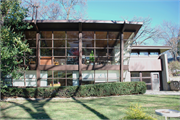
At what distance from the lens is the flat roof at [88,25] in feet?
38.5

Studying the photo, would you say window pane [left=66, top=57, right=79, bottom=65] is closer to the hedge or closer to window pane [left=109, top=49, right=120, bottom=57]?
the hedge

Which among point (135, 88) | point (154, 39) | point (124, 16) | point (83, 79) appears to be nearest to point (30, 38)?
point (83, 79)

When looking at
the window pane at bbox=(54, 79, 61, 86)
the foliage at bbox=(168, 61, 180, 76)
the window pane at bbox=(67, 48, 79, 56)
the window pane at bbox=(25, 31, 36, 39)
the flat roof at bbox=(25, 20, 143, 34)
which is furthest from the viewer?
the foliage at bbox=(168, 61, 180, 76)

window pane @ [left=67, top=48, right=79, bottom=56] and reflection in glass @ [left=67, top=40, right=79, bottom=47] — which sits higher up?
reflection in glass @ [left=67, top=40, right=79, bottom=47]

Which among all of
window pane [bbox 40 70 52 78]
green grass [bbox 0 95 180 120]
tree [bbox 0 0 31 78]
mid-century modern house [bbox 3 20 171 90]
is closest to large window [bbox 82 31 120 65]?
mid-century modern house [bbox 3 20 171 90]

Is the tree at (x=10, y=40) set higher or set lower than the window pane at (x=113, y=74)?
higher

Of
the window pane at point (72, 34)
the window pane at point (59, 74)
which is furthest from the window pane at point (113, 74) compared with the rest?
the window pane at point (72, 34)

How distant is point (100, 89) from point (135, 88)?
9.89ft

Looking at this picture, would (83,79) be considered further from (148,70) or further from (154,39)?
(154,39)

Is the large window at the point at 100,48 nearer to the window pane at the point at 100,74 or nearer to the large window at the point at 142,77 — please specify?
the window pane at the point at 100,74

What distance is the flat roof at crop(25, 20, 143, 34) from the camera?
11.7 metres

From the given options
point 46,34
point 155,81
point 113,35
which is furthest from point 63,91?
point 155,81

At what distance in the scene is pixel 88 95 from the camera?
1079 centimetres

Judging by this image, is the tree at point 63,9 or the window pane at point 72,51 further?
the tree at point 63,9
